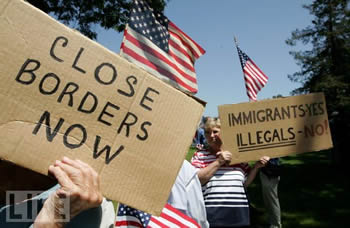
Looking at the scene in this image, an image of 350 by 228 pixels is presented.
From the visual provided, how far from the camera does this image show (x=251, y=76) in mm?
4793

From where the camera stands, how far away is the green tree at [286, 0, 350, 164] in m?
10.7

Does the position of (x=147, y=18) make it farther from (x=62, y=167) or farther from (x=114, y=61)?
(x=62, y=167)

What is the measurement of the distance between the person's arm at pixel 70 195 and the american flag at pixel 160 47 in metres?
1.47

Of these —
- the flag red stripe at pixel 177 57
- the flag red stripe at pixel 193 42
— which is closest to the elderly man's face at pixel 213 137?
the flag red stripe at pixel 177 57

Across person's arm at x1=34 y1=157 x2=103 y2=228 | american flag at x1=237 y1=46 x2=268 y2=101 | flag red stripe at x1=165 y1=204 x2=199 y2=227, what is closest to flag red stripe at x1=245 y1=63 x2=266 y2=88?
american flag at x1=237 y1=46 x2=268 y2=101

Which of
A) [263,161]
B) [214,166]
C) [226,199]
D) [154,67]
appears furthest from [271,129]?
Answer: [154,67]

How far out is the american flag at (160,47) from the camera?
8.82 ft

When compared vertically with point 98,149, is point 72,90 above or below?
above

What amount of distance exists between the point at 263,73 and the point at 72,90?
14.0ft

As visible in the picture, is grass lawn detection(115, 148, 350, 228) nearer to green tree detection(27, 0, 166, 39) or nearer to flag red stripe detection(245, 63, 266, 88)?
flag red stripe detection(245, 63, 266, 88)

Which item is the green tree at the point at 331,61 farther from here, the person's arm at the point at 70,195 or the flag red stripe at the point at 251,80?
the person's arm at the point at 70,195

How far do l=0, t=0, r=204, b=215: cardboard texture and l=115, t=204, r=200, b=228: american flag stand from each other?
447 mm

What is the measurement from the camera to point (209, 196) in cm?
286

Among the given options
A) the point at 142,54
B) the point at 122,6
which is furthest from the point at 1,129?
the point at 122,6
